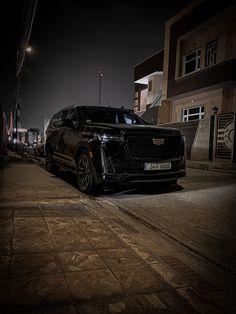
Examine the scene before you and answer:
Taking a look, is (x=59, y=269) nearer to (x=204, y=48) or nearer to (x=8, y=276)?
(x=8, y=276)

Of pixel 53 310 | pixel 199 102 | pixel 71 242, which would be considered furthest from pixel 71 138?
pixel 199 102

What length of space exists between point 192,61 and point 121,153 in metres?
16.6

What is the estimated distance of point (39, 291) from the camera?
2.22 metres

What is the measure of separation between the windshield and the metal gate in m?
A: 6.08

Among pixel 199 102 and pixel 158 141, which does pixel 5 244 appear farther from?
pixel 199 102

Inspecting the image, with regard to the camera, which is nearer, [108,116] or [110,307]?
[110,307]

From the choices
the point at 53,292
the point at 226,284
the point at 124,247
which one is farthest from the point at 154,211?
the point at 53,292

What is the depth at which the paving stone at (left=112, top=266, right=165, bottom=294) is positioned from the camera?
2314 mm

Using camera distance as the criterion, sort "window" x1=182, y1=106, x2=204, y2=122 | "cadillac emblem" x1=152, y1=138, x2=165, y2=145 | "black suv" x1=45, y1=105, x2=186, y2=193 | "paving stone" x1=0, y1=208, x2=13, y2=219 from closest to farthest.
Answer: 1. "paving stone" x1=0, y1=208, x2=13, y2=219
2. "black suv" x1=45, y1=105, x2=186, y2=193
3. "cadillac emblem" x1=152, y1=138, x2=165, y2=145
4. "window" x1=182, y1=106, x2=204, y2=122

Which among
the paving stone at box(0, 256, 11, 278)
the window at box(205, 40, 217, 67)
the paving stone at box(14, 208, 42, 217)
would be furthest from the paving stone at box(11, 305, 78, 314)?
the window at box(205, 40, 217, 67)

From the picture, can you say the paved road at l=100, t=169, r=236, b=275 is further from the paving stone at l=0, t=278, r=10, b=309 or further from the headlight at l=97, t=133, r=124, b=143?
the paving stone at l=0, t=278, r=10, b=309

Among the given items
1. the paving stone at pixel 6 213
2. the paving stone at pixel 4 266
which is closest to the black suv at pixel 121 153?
the paving stone at pixel 6 213

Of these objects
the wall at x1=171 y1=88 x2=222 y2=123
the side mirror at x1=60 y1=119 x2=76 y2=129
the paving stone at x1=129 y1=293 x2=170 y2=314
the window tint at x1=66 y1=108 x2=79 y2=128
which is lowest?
the paving stone at x1=129 y1=293 x2=170 y2=314

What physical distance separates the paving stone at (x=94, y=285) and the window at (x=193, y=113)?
17.4m
